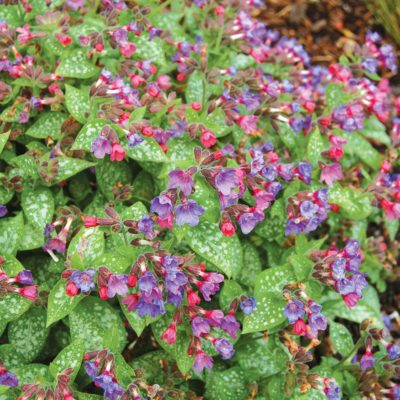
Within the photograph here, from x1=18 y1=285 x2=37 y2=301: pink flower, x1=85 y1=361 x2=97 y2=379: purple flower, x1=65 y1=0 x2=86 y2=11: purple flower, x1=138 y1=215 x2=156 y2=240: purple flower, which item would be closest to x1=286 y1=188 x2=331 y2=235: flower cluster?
x1=138 y1=215 x2=156 y2=240: purple flower

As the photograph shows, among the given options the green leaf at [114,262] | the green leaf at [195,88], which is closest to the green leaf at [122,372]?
the green leaf at [114,262]

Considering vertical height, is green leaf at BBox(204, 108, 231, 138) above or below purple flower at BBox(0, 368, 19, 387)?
above

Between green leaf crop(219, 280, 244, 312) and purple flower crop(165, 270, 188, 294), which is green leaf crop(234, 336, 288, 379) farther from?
purple flower crop(165, 270, 188, 294)

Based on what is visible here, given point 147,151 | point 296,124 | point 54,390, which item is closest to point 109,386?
point 54,390

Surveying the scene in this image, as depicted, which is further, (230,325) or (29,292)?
(230,325)

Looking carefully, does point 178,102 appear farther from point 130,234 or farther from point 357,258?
point 357,258

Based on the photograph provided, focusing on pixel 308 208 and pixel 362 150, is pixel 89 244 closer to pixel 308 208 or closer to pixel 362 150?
pixel 308 208

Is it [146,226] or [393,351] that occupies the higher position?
[146,226]
